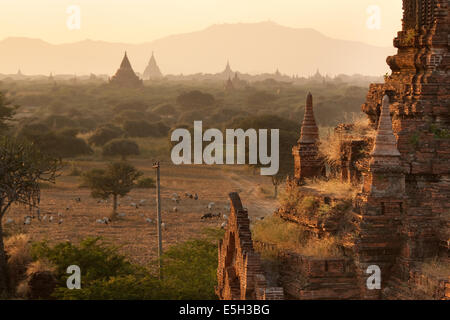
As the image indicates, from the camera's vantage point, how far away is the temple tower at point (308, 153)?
48.2 ft

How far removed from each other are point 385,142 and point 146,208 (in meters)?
29.9

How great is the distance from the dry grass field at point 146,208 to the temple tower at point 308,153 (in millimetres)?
12965

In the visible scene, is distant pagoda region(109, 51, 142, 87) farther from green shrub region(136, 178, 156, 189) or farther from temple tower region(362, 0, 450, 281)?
temple tower region(362, 0, 450, 281)

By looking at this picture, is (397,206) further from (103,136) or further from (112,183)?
(103,136)

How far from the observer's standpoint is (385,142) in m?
11.2

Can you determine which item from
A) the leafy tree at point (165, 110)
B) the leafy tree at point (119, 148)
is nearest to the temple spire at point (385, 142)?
the leafy tree at point (119, 148)

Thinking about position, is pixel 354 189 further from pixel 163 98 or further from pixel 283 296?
pixel 163 98

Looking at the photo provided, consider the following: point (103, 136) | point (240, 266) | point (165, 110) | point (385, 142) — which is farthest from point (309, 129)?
point (165, 110)

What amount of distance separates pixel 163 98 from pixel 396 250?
360ft

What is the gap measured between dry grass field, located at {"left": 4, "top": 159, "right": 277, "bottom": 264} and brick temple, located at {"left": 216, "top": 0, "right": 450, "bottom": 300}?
15.2 meters

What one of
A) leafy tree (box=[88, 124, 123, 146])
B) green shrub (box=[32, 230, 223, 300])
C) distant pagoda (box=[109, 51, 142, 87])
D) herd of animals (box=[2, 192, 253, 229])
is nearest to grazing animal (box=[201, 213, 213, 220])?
herd of animals (box=[2, 192, 253, 229])

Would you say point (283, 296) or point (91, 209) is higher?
point (283, 296)

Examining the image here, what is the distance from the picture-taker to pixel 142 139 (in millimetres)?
67750

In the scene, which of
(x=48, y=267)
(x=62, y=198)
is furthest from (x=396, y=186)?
(x=62, y=198)
